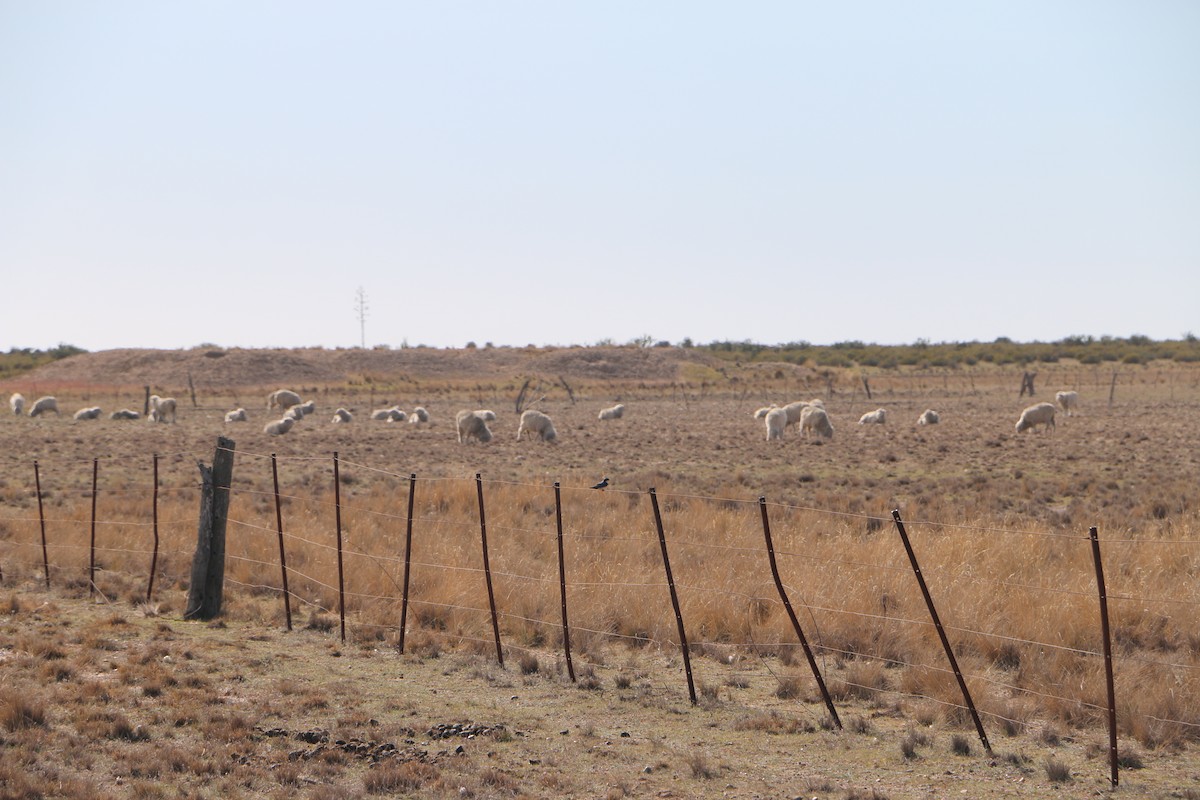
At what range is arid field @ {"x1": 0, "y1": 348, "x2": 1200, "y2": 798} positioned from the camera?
7.41 metres

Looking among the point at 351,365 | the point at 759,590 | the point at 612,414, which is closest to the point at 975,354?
the point at 351,365

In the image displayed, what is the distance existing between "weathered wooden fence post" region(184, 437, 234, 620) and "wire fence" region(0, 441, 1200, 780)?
0.61m

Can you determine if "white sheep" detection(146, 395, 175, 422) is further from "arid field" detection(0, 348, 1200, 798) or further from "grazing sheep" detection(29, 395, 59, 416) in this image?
"arid field" detection(0, 348, 1200, 798)

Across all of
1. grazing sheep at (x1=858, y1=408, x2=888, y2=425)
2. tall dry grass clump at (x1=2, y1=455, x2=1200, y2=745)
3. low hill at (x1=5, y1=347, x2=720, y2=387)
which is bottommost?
tall dry grass clump at (x1=2, y1=455, x2=1200, y2=745)

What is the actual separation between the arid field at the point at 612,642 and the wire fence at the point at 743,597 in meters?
0.04

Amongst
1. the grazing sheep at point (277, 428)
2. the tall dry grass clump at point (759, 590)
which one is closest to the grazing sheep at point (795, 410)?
the grazing sheep at point (277, 428)

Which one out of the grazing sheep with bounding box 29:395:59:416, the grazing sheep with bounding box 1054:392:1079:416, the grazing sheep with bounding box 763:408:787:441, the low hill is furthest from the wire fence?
the low hill

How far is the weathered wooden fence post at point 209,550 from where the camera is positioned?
12156 mm

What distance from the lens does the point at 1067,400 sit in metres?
44.7

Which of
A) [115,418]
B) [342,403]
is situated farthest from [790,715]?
[342,403]

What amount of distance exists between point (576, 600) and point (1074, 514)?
10104 millimetres

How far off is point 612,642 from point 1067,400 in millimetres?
38705

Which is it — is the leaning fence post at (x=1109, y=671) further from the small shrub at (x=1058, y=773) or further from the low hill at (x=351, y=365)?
the low hill at (x=351, y=365)

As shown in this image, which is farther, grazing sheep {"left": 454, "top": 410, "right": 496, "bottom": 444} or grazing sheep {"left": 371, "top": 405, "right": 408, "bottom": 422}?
grazing sheep {"left": 371, "top": 405, "right": 408, "bottom": 422}
